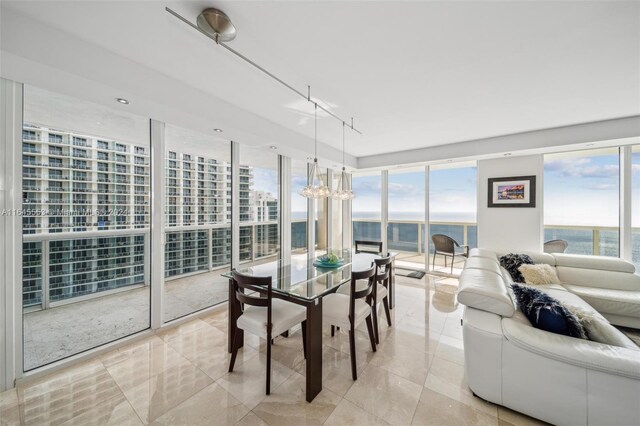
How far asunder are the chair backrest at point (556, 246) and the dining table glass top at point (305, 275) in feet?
11.0

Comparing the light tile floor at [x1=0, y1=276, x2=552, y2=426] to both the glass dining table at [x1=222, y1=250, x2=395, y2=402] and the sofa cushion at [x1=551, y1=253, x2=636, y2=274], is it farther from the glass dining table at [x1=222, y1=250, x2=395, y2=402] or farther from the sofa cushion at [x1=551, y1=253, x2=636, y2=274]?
the sofa cushion at [x1=551, y1=253, x2=636, y2=274]

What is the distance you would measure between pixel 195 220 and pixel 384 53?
2856 mm

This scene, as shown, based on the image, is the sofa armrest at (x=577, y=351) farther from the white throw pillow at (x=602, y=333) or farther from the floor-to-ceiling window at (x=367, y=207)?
the floor-to-ceiling window at (x=367, y=207)

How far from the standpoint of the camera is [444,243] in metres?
4.90

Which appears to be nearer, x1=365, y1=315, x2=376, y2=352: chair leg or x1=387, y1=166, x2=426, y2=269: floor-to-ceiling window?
x1=365, y1=315, x2=376, y2=352: chair leg

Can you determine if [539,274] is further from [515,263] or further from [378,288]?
[378,288]

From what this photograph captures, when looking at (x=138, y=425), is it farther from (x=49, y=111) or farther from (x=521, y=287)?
(x=521, y=287)

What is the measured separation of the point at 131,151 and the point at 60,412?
7.45 feet

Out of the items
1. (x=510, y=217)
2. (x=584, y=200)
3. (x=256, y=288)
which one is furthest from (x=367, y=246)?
(x=584, y=200)

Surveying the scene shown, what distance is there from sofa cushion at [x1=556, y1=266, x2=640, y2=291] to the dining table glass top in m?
2.59

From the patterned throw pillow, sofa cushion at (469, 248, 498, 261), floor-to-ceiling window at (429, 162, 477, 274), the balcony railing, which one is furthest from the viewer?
floor-to-ceiling window at (429, 162, 477, 274)

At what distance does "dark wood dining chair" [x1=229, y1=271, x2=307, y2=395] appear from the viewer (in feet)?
6.12

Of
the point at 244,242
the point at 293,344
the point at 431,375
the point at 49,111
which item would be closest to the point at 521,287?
the point at 431,375

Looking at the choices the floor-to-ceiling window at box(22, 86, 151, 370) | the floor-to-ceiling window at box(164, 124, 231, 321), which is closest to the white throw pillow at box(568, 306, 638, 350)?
the floor-to-ceiling window at box(164, 124, 231, 321)
